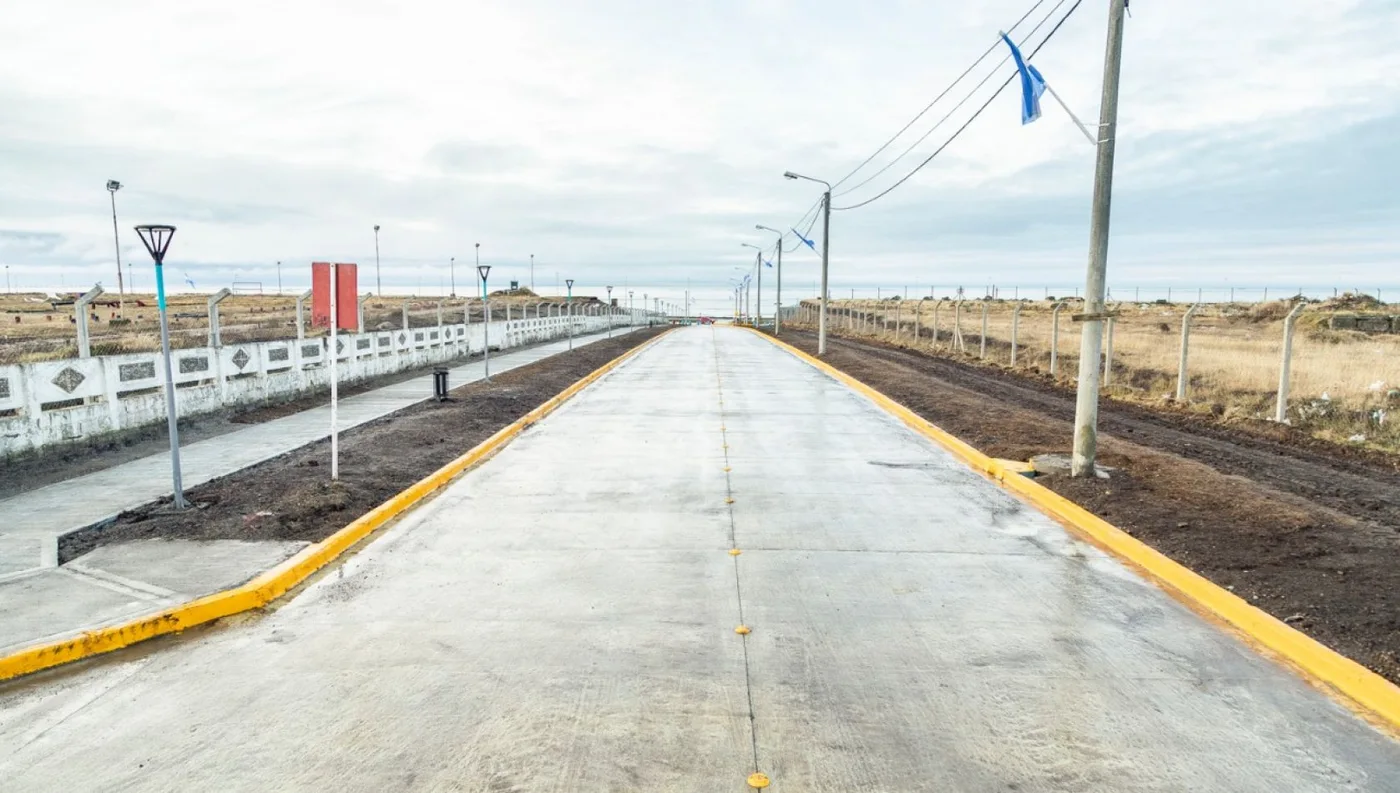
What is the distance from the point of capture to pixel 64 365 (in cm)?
1080

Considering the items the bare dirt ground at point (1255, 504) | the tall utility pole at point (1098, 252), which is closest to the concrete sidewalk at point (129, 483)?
the bare dirt ground at point (1255, 504)

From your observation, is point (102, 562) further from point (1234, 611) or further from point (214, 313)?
point (214, 313)

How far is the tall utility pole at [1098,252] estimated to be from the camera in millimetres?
8891

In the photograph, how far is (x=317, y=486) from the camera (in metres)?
8.62

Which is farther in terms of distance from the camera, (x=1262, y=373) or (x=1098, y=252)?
(x=1262, y=373)

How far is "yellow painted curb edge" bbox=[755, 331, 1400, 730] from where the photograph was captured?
4477 millimetres

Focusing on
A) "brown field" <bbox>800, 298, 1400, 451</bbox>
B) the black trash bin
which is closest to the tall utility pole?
"brown field" <bbox>800, 298, 1400, 451</bbox>

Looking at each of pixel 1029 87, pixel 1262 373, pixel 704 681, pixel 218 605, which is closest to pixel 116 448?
pixel 218 605

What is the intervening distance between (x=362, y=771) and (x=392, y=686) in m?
0.84

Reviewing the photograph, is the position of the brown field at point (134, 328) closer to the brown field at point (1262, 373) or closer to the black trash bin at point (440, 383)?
the black trash bin at point (440, 383)

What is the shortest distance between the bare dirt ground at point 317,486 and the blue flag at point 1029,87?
7999 millimetres

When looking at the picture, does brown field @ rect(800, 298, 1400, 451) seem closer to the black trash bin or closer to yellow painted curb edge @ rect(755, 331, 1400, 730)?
yellow painted curb edge @ rect(755, 331, 1400, 730)

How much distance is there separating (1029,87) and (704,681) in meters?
7.99

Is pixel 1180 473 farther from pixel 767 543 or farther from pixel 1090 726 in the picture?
pixel 1090 726
